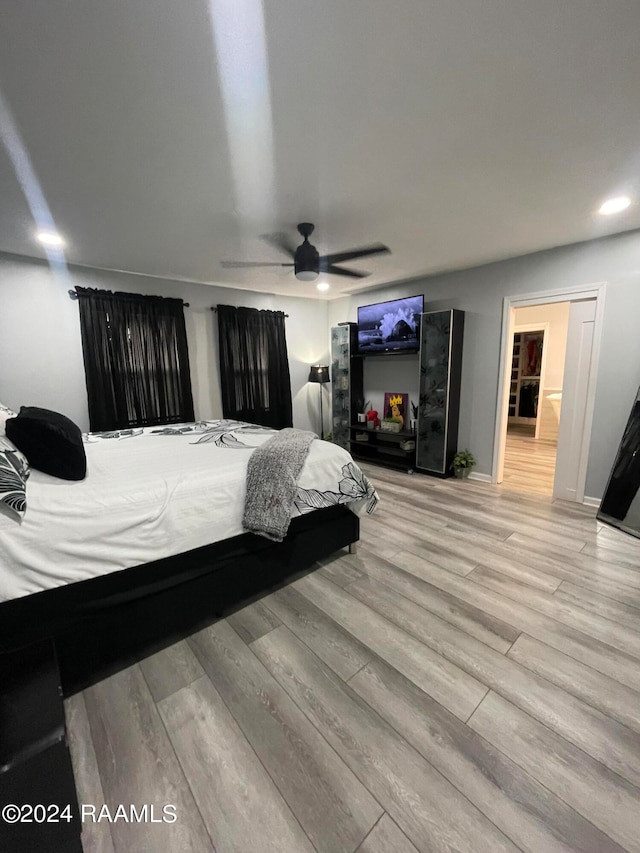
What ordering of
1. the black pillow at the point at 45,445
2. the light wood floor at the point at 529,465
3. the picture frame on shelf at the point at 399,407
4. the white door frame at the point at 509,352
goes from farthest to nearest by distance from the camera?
the picture frame on shelf at the point at 399,407, the light wood floor at the point at 529,465, the white door frame at the point at 509,352, the black pillow at the point at 45,445

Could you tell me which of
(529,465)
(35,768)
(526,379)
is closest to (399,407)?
(529,465)

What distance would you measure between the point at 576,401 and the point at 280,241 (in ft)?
10.5

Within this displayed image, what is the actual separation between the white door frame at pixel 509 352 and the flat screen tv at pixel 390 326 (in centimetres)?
97

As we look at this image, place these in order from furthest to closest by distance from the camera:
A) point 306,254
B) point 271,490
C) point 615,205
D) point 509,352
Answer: point 509,352 → point 306,254 → point 615,205 → point 271,490

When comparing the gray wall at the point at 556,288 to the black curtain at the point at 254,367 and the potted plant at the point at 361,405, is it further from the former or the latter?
the black curtain at the point at 254,367

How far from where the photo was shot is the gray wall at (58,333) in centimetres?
338

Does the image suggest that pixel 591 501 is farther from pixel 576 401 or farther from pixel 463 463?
pixel 463 463

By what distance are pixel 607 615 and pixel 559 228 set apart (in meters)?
2.86

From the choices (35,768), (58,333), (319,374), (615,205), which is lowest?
(35,768)

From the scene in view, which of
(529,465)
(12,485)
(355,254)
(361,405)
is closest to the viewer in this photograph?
(12,485)

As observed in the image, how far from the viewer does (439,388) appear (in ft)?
13.5

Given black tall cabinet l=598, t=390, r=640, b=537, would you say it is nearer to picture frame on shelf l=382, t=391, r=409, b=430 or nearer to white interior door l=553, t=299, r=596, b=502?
white interior door l=553, t=299, r=596, b=502

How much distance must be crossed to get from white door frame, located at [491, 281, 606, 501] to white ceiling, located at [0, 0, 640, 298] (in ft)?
2.02

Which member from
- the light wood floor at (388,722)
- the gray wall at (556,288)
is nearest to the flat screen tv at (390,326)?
the gray wall at (556,288)
